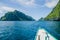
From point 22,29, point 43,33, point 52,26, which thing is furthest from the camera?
point 52,26

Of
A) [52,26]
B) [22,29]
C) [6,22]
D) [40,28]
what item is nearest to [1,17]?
[6,22]

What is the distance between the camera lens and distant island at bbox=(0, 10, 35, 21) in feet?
12.8

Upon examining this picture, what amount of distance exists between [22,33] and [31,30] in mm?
217

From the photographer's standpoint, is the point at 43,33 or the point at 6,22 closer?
the point at 43,33

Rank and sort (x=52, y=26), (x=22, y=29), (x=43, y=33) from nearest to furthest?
(x=43, y=33), (x=22, y=29), (x=52, y=26)

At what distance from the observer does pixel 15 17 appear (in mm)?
4012

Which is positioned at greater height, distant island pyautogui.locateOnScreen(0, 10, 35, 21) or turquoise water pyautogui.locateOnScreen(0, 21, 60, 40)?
distant island pyautogui.locateOnScreen(0, 10, 35, 21)

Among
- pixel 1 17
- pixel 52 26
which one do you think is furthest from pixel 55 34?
pixel 1 17

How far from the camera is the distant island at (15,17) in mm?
3902

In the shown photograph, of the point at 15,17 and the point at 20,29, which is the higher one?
the point at 15,17

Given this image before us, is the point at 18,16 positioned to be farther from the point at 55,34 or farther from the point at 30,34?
the point at 55,34

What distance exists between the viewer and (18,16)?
4.11m

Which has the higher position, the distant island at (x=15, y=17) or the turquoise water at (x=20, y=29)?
the distant island at (x=15, y=17)

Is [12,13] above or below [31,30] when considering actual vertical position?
above
